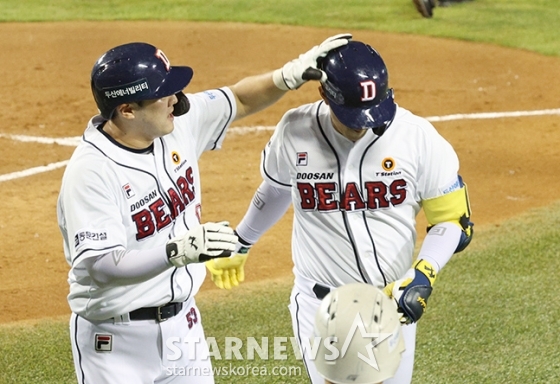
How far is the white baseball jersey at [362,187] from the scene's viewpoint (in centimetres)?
371

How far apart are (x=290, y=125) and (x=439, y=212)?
0.74 metres

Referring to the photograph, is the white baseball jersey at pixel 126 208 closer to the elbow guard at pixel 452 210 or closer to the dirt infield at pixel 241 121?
the elbow guard at pixel 452 210

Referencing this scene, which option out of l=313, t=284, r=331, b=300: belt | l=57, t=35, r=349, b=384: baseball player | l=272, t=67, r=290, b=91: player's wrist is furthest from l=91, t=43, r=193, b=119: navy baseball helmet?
l=313, t=284, r=331, b=300: belt

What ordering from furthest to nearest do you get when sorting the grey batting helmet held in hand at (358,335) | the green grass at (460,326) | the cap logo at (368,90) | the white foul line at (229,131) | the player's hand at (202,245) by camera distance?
the white foul line at (229,131), the green grass at (460,326), the cap logo at (368,90), the player's hand at (202,245), the grey batting helmet held in hand at (358,335)

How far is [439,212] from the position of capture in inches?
147

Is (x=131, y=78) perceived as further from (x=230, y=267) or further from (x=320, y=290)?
(x=230, y=267)

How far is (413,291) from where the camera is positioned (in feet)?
11.4

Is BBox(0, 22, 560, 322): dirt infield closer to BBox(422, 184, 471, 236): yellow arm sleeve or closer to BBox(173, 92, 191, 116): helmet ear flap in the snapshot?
BBox(173, 92, 191, 116): helmet ear flap

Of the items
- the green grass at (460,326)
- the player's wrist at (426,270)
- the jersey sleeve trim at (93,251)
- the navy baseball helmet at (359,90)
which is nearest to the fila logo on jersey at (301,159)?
the navy baseball helmet at (359,90)

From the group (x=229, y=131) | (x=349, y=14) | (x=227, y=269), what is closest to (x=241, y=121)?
(x=229, y=131)

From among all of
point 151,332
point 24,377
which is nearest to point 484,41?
point 24,377

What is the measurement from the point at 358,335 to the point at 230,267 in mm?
2250

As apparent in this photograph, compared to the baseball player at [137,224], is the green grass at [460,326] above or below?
below

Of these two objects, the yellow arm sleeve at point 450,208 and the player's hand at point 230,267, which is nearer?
the yellow arm sleeve at point 450,208
